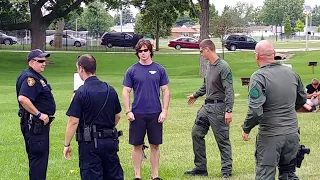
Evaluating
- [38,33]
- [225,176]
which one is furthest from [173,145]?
[38,33]

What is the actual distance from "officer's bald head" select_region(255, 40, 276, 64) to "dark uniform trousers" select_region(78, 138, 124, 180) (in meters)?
1.84

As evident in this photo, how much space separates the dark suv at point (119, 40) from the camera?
197ft

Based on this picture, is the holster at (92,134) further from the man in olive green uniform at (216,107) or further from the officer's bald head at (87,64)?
the man in olive green uniform at (216,107)

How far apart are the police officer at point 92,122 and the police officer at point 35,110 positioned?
869 mm

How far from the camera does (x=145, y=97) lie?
8.40 metres

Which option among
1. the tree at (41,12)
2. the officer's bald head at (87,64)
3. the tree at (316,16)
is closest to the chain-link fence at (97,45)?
the tree at (41,12)

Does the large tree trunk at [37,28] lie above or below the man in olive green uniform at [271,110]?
above

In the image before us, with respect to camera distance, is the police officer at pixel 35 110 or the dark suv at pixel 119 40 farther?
the dark suv at pixel 119 40

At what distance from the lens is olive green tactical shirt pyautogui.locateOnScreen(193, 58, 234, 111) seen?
857 centimetres

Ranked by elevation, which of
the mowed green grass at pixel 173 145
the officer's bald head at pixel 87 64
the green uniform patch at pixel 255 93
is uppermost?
the officer's bald head at pixel 87 64

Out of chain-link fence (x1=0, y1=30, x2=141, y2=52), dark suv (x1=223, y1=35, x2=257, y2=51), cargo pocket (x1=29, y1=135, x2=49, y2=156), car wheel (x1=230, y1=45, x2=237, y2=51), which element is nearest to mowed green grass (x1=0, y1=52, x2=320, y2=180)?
cargo pocket (x1=29, y1=135, x2=49, y2=156)

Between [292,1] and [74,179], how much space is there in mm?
116853

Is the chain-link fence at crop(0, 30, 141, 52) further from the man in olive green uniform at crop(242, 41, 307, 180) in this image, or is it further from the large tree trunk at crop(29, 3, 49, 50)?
the man in olive green uniform at crop(242, 41, 307, 180)

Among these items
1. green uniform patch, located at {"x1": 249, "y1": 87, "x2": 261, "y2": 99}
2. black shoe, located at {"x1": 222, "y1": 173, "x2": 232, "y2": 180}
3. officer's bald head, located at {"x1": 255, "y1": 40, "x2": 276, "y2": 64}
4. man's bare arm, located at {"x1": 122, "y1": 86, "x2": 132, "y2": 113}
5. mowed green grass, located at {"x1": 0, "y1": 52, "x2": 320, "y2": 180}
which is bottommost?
mowed green grass, located at {"x1": 0, "y1": 52, "x2": 320, "y2": 180}
